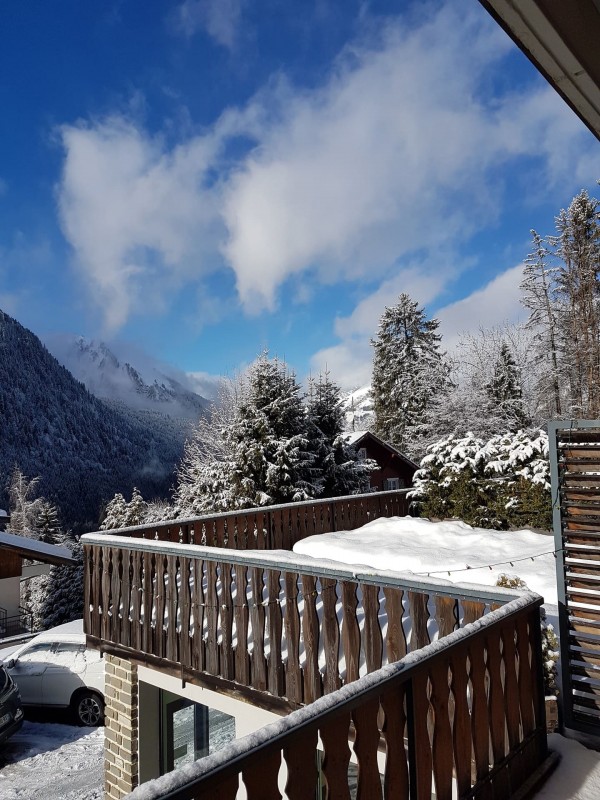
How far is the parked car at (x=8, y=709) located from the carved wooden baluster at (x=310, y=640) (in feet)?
28.8

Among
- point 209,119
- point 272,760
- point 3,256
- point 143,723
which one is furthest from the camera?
point 3,256

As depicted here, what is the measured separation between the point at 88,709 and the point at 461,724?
11.7 metres

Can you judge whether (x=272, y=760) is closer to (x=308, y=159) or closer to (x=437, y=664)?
(x=437, y=664)

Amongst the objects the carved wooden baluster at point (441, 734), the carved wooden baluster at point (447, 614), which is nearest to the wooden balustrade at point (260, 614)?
the carved wooden baluster at point (447, 614)

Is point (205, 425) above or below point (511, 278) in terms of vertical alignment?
below

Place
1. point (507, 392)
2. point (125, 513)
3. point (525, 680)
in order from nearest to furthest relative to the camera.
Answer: point (525, 680) < point (125, 513) < point (507, 392)

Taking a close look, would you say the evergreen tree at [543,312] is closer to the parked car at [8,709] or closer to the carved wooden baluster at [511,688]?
the parked car at [8,709]

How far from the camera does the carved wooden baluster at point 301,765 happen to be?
1723 mm

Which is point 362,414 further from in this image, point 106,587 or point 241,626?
point 241,626

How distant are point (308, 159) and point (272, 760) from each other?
13.9m

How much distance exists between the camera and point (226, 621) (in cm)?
482

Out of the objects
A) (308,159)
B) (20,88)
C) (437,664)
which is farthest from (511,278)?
(437,664)

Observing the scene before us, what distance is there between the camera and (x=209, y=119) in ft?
56.8

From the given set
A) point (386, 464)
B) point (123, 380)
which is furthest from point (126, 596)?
point (123, 380)
